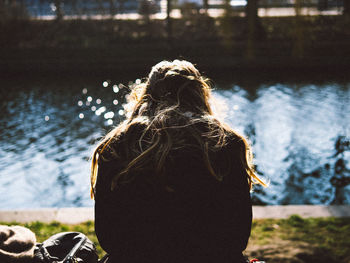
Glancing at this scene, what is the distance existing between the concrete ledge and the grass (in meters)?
0.13

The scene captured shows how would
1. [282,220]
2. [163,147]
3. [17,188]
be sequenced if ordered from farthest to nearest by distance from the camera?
1. [17,188]
2. [282,220]
3. [163,147]

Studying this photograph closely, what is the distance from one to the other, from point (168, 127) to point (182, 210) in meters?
0.36

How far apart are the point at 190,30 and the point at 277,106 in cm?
1004

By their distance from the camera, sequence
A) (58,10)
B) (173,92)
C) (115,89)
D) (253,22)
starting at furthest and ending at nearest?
(58,10)
(253,22)
(115,89)
(173,92)

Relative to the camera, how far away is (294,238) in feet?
12.5

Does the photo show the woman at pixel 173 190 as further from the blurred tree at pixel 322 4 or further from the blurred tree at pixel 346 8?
the blurred tree at pixel 322 4

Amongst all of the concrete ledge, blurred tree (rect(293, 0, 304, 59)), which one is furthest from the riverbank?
the concrete ledge

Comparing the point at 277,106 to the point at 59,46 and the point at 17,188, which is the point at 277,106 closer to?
the point at 17,188

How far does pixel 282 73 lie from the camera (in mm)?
14961

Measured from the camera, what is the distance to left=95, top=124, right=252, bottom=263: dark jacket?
175cm

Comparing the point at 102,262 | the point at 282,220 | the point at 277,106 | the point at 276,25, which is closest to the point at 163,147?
the point at 102,262

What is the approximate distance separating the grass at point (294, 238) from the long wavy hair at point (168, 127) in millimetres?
1931

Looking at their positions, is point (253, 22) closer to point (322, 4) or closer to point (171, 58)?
point (171, 58)

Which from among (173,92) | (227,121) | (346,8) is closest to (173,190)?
(173,92)
